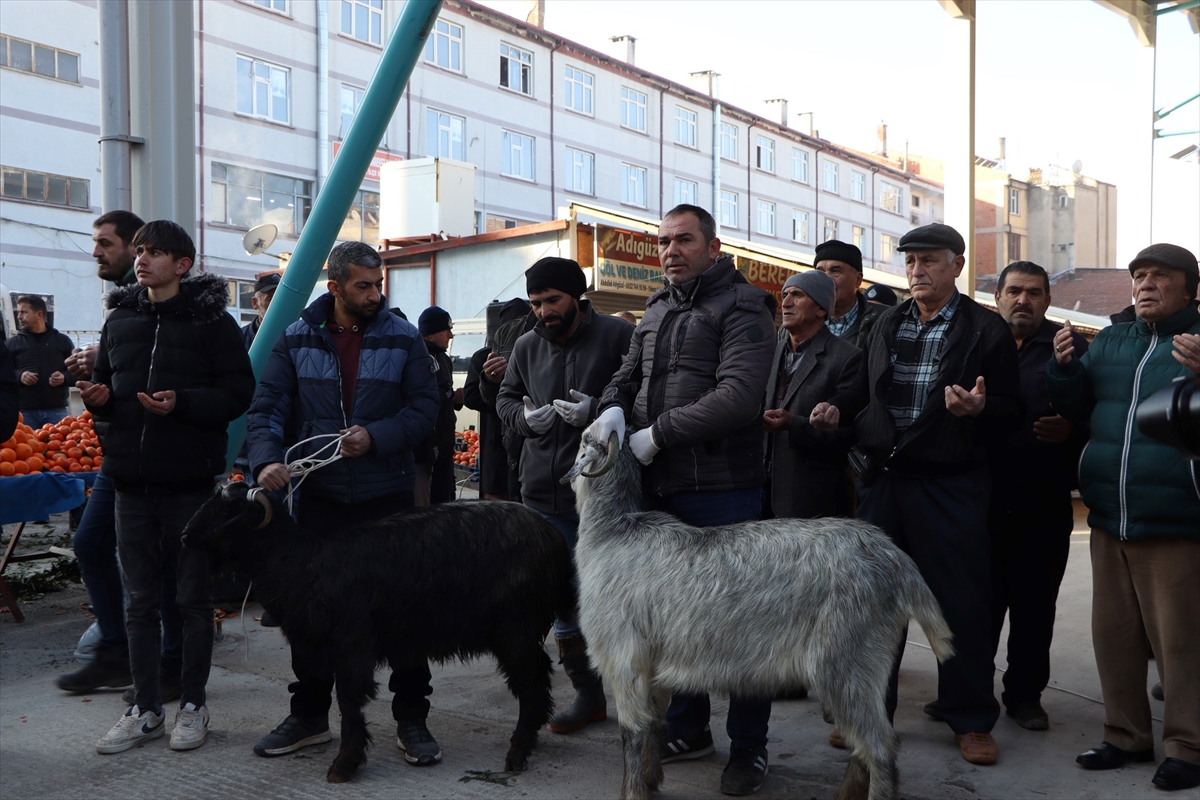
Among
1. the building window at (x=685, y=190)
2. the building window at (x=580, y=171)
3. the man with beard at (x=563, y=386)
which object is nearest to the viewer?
the man with beard at (x=563, y=386)

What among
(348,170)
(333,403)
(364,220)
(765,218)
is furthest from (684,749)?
(765,218)

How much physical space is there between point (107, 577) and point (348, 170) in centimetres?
258

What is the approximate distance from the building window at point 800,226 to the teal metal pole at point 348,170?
38.7 m

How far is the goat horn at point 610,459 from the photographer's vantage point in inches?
150

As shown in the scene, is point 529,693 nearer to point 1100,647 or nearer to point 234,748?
point 234,748

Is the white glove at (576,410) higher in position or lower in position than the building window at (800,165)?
lower

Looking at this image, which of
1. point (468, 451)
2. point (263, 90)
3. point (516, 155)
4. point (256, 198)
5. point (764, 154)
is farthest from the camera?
point (764, 154)

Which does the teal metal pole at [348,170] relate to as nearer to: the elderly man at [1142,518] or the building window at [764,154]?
the elderly man at [1142,518]

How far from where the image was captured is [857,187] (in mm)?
46219

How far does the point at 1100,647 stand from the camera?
4293 millimetres

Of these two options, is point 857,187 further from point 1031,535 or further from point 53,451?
point 1031,535

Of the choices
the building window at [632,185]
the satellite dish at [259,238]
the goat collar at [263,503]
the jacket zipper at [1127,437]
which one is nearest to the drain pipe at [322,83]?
the building window at [632,185]

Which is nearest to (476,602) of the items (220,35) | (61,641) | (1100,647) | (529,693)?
(529,693)

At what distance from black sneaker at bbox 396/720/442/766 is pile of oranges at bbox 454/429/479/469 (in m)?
6.22
